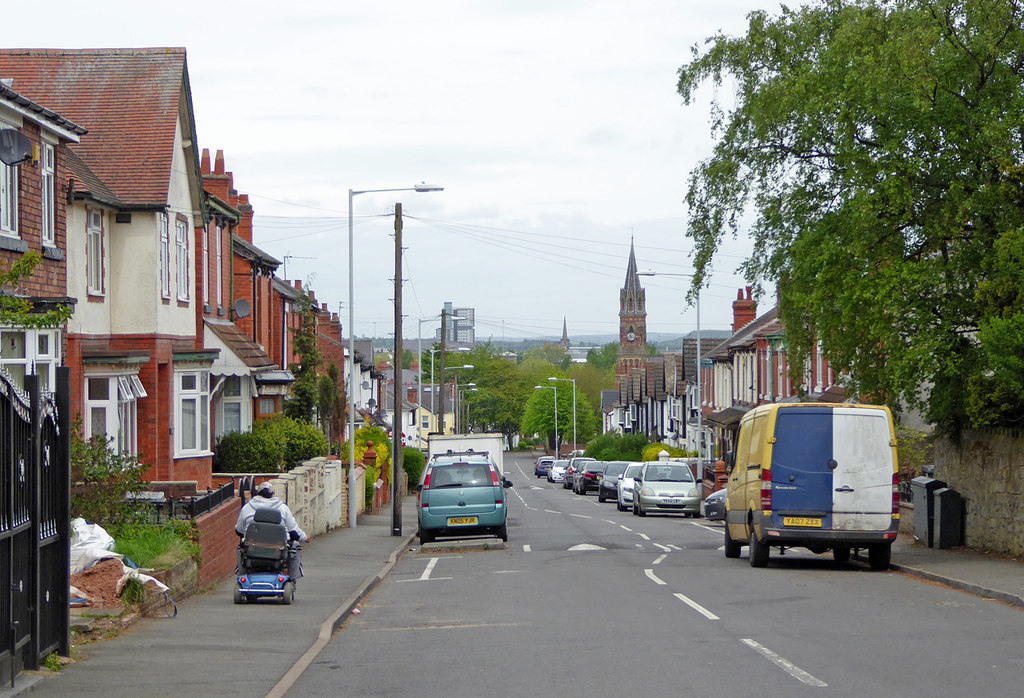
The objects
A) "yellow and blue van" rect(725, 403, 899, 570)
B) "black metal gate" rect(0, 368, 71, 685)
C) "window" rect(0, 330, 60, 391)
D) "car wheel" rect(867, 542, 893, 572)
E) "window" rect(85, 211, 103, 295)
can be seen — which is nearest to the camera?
"black metal gate" rect(0, 368, 71, 685)

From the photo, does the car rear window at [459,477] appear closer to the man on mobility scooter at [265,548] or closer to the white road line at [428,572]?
the white road line at [428,572]

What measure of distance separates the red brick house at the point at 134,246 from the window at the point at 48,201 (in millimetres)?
1551

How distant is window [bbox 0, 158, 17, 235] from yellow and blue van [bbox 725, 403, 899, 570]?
38.3 feet

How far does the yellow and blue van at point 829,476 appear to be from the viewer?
18938 millimetres

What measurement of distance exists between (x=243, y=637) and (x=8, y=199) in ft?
30.6

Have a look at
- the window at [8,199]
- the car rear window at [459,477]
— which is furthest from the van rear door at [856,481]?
the window at [8,199]

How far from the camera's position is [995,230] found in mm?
21219

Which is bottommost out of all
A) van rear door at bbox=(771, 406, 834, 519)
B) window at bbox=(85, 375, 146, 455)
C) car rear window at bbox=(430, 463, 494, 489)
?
car rear window at bbox=(430, 463, 494, 489)

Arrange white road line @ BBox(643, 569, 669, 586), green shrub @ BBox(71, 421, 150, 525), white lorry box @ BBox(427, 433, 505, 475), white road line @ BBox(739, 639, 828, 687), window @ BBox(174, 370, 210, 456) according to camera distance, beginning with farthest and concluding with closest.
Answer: white lorry box @ BBox(427, 433, 505, 475), window @ BBox(174, 370, 210, 456), white road line @ BBox(643, 569, 669, 586), green shrub @ BBox(71, 421, 150, 525), white road line @ BBox(739, 639, 828, 687)

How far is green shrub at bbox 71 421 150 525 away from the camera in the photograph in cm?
1520

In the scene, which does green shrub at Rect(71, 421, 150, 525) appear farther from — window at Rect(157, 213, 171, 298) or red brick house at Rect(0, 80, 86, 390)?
window at Rect(157, 213, 171, 298)

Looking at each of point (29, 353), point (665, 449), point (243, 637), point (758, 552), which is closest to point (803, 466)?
point (758, 552)

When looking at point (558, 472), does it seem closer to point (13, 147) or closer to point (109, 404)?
point (109, 404)

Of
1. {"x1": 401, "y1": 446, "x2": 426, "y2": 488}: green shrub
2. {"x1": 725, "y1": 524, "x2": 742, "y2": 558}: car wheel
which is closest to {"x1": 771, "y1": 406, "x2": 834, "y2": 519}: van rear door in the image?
{"x1": 725, "y1": 524, "x2": 742, "y2": 558}: car wheel
